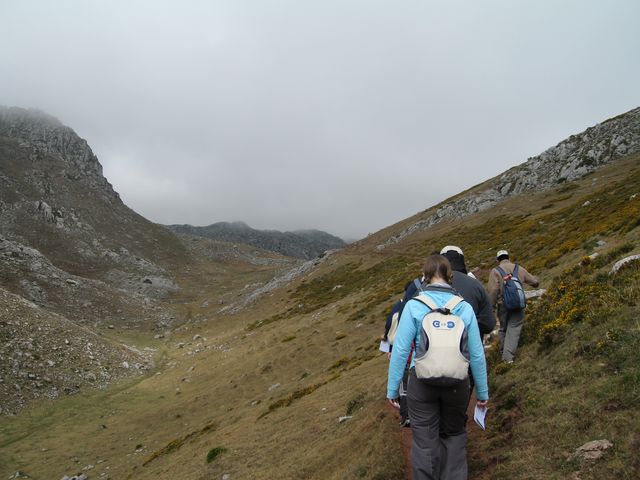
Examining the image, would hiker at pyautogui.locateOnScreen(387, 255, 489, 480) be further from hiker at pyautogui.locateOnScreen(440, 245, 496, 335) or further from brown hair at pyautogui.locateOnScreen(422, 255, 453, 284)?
hiker at pyautogui.locateOnScreen(440, 245, 496, 335)

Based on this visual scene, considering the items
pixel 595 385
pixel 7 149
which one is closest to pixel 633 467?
pixel 595 385

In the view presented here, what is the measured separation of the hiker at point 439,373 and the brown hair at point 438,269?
2 cm

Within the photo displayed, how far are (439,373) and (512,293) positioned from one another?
6.82m

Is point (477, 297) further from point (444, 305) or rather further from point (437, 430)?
point (437, 430)

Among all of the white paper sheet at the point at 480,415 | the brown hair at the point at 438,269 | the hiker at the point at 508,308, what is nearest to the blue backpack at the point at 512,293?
the hiker at the point at 508,308

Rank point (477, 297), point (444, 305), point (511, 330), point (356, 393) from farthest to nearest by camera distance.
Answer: point (356, 393) → point (511, 330) → point (477, 297) → point (444, 305)

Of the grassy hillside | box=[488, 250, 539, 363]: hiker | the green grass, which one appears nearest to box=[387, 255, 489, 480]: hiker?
the grassy hillside

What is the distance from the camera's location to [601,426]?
245 inches

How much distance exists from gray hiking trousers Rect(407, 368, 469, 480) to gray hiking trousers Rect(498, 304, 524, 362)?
239 inches

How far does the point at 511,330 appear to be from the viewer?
36.1 feet

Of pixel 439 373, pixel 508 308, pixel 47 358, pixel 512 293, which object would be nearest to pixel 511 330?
pixel 508 308

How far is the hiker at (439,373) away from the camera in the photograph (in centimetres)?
529

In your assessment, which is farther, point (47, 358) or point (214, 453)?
point (47, 358)

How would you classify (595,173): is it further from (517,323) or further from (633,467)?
(633,467)
